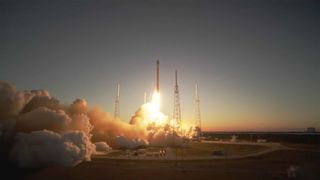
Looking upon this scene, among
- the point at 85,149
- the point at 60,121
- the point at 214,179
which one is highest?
the point at 60,121

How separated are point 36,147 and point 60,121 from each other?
948 centimetres

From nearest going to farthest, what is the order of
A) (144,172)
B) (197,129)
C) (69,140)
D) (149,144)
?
(144,172) → (69,140) → (149,144) → (197,129)

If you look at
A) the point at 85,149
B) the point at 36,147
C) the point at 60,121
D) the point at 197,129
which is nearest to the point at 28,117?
the point at 60,121

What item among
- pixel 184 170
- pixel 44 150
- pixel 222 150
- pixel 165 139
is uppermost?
pixel 165 139

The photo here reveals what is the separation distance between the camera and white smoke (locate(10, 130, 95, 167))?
177 ft

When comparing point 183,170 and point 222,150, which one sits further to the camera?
point 222,150

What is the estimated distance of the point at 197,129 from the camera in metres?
125

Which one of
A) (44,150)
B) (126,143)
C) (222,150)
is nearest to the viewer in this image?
(44,150)

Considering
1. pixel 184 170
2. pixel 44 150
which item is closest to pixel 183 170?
pixel 184 170

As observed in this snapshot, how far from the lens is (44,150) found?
54438mm

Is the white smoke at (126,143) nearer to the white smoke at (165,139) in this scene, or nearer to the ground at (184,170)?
the white smoke at (165,139)

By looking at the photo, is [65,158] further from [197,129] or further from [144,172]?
[197,129]

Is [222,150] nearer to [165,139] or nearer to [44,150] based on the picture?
[165,139]

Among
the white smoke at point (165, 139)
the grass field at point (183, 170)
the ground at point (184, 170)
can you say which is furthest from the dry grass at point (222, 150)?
the grass field at point (183, 170)
